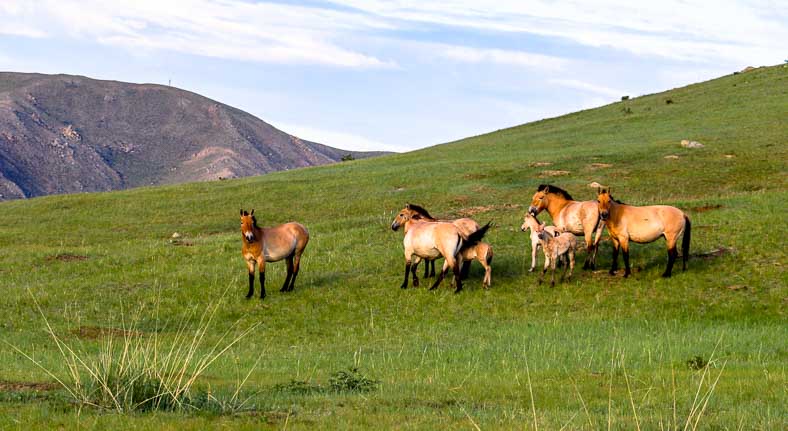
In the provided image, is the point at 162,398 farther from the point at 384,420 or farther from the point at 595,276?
the point at 595,276

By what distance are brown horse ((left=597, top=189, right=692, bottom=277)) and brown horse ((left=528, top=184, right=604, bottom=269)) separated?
1.05 m

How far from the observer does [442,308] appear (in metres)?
20.9

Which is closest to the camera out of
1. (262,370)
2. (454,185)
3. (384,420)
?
(384,420)

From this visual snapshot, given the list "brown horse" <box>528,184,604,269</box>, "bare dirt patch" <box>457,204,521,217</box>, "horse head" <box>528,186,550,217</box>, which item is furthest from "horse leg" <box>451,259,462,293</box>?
"bare dirt patch" <box>457,204,521,217</box>

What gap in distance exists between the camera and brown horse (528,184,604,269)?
75.2 ft

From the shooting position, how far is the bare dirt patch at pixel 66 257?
96.7 ft

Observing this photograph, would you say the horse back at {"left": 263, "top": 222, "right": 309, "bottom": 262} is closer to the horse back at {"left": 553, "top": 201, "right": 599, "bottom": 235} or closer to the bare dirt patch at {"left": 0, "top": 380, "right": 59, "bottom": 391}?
the horse back at {"left": 553, "top": 201, "right": 599, "bottom": 235}

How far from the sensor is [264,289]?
2278 centimetres

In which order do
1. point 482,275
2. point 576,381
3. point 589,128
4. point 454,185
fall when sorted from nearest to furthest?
point 576,381, point 482,275, point 454,185, point 589,128

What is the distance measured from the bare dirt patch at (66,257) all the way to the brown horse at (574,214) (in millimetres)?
16071

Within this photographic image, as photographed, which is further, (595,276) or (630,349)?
(595,276)

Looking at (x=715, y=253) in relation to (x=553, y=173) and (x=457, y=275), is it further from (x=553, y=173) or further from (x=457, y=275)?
(x=553, y=173)

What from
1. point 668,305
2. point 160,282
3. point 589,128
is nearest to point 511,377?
point 668,305

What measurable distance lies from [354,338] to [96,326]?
21.4 ft
